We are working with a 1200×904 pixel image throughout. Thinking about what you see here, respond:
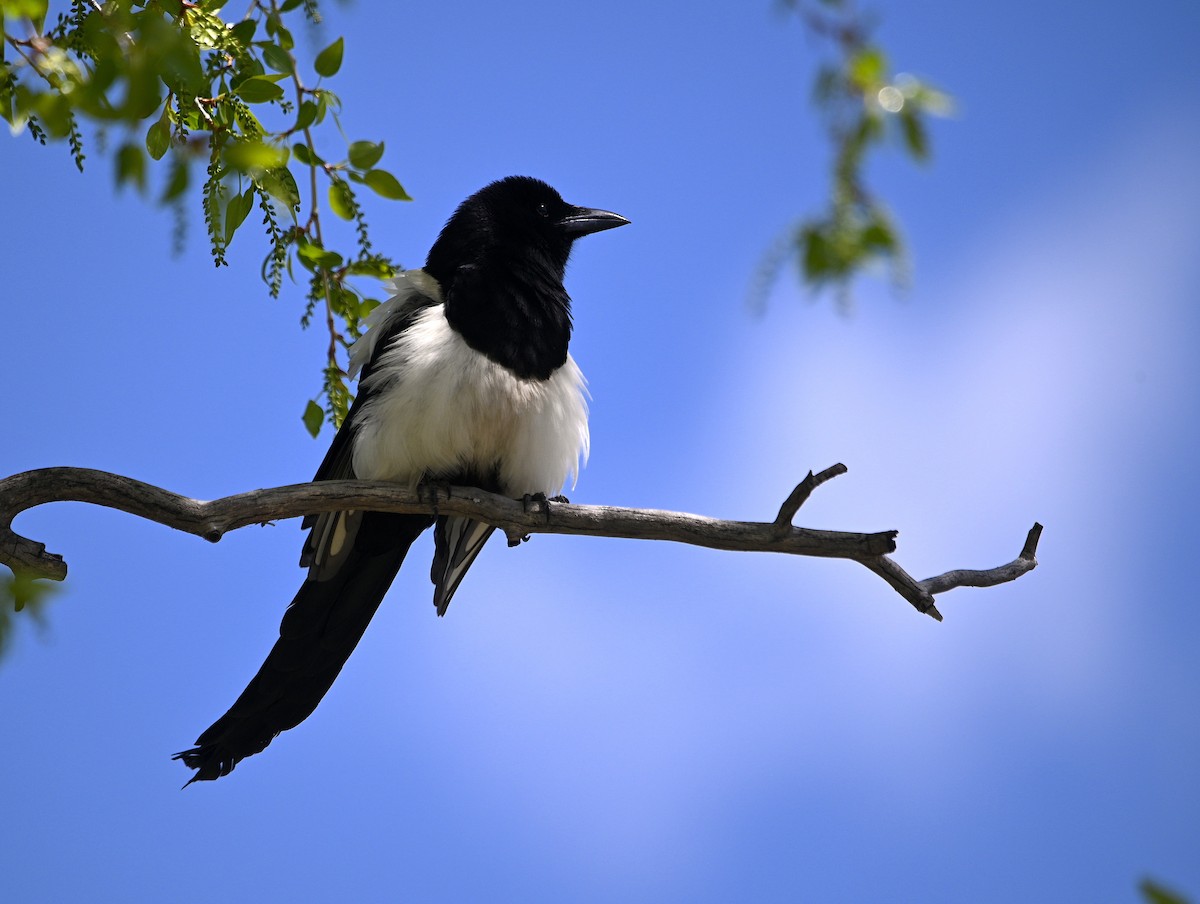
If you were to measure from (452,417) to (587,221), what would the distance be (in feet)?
5.27

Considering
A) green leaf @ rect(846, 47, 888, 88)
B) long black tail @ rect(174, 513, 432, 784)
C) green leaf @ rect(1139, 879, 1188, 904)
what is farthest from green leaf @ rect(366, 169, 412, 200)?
green leaf @ rect(1139, 879, 1188, 904)

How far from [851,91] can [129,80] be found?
3.62 ft

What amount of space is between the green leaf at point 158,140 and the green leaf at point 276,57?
0.42m

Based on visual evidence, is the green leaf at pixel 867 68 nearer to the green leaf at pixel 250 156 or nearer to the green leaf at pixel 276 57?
the green leaf at pixel 250 156

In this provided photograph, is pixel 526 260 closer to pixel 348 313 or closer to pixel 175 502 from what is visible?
pixel 348 313

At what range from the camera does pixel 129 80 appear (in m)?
1.77

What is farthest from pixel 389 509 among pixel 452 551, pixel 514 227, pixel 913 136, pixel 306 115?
pixel 913 136

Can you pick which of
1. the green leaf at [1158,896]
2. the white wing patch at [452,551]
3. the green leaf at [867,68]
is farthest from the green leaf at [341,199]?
the green leaf at [1158,896]

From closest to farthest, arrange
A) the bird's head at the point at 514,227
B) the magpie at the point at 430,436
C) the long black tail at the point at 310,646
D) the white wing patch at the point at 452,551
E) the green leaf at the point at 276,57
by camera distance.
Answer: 1. the green leaf at the point at 276,57
2. the long black tail at the point at 310,646
3. the magpie at the point at 430,436
4. the white wing patch at the point at 452,551
5. the bird's head at the point at 514,227

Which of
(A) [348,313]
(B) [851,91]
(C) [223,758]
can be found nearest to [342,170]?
(A) [348,313]

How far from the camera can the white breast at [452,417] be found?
14.6 feet

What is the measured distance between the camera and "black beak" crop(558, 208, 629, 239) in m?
5.56

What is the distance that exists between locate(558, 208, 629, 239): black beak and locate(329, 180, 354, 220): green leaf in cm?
159

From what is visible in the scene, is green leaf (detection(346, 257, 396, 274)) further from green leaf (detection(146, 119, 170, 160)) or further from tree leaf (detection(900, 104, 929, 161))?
tree leaf (detection(900, 104, 929, 161))
